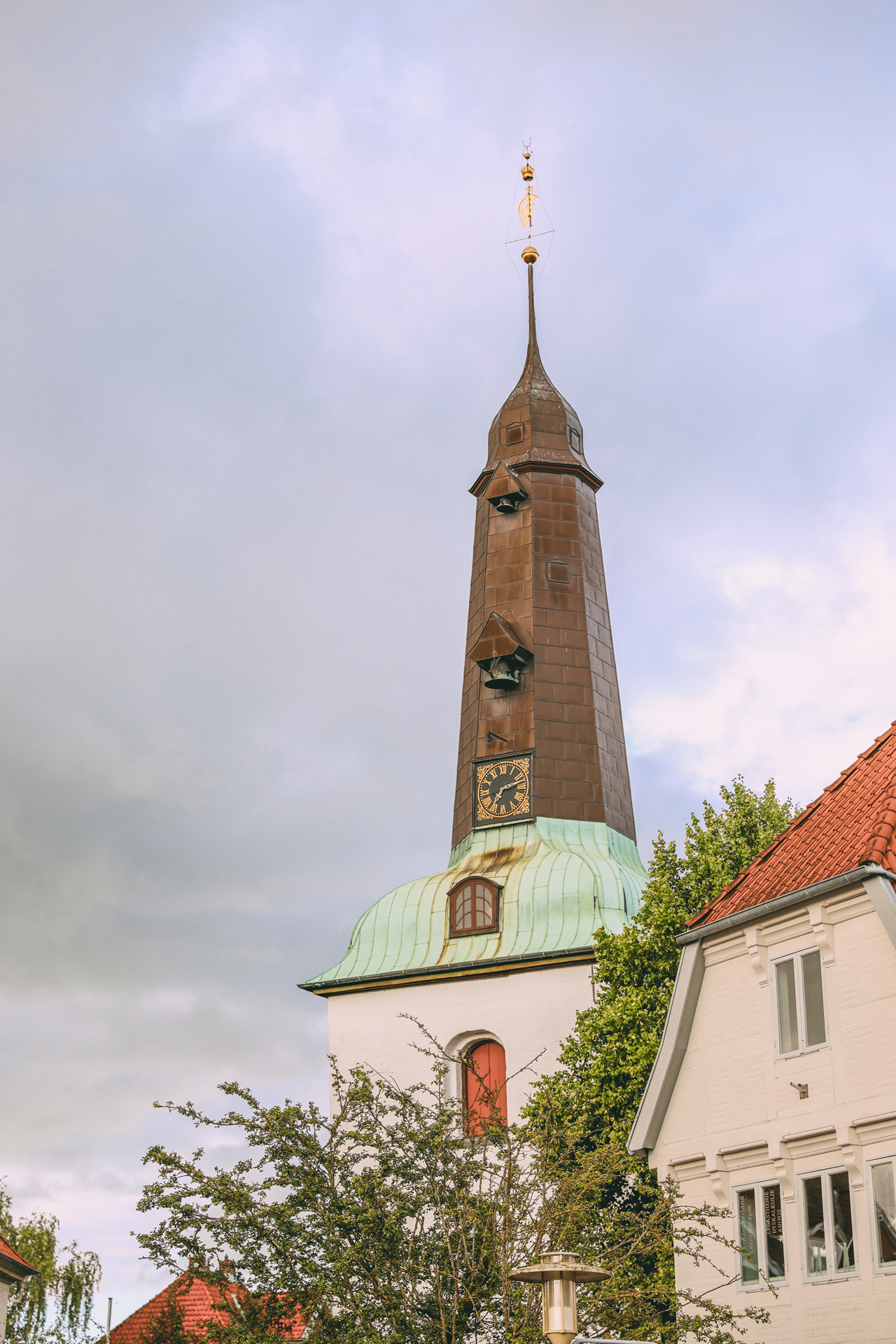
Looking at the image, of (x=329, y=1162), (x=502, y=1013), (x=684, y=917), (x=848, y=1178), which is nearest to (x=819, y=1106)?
(x=848, y=1178)

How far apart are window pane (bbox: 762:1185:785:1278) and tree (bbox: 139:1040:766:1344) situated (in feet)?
1.73

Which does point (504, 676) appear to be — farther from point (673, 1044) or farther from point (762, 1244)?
point (762, 1244)

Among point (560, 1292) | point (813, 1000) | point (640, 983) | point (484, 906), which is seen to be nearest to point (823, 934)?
point (813, 1000)

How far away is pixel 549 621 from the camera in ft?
152

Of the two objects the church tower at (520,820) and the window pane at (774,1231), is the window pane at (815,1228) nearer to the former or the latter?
the window pane at (774,1231)

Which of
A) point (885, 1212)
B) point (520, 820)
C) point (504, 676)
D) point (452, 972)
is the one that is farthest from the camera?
point (504, 676)

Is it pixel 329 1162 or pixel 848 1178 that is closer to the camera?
pixel 848 1178

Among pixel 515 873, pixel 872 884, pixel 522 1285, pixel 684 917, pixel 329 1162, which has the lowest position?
pixel 522 1285

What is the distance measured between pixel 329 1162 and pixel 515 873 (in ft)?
59.9

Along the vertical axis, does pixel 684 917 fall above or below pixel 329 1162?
above

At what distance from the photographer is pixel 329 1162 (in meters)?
23.8

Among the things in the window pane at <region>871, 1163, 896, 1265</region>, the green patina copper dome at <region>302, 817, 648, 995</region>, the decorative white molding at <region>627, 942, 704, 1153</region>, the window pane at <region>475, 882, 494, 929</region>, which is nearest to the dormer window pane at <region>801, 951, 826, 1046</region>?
the window pane at <region>871, 1163, 896, 1265</region>

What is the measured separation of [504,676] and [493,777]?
282cm

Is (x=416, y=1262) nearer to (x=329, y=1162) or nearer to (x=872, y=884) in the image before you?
(x=329, y=1162)
